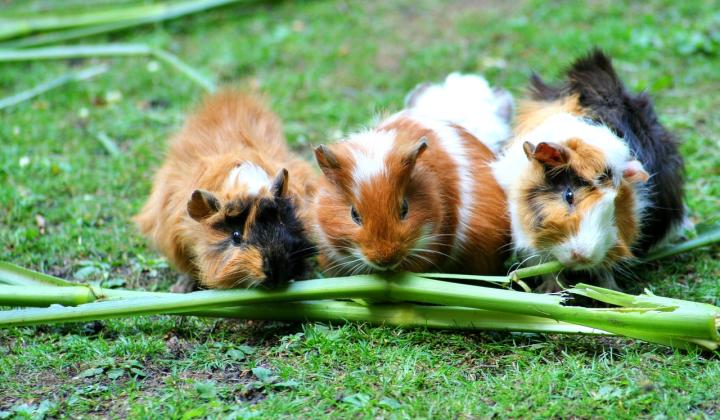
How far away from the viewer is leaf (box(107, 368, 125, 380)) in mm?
2932

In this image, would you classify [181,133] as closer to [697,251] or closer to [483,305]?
[483,305]

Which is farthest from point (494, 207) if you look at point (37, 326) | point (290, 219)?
A: point (37, 326)

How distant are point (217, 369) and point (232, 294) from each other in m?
0.33

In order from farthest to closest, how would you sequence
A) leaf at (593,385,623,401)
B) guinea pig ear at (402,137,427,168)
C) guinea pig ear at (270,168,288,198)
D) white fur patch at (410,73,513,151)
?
1. white fur patch at (410,73,513,151)
2. guinea pig ear at (270,168,288,198)
3. guinea pig ear at (402,137,427,168)
4. leaf at (593,385,623,401)

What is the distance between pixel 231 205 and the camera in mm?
3174

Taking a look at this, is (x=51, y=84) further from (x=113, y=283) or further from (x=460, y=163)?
(x=460, y=163)

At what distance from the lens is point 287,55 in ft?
20.9

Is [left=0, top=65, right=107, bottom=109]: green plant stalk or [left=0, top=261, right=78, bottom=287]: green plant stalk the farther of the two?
[left=0, top=65, right=107, bottom=109]: green plant stalk

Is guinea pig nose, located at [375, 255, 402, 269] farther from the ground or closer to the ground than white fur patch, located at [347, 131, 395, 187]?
closer to the ground

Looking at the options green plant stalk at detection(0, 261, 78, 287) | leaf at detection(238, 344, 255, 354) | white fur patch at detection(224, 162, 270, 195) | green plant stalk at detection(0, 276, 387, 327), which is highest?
white fur patch at detection(224, 162, 270, 195)

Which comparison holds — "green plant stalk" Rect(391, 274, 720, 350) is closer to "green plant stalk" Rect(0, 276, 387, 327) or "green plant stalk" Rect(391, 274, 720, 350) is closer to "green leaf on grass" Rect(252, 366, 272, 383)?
"green plant stalk" Rect(0, 276, 387, 327)

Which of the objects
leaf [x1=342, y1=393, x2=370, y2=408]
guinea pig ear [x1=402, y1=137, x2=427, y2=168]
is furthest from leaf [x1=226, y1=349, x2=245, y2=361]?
guinea pig ear [x1=402, y1=137, x2=427, y2=168]

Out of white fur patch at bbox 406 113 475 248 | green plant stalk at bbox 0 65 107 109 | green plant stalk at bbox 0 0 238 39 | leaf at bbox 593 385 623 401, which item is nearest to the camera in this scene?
leaf at bbox 593 385 623 401

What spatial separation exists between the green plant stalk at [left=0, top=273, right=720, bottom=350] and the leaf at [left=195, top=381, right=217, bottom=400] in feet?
1.32
